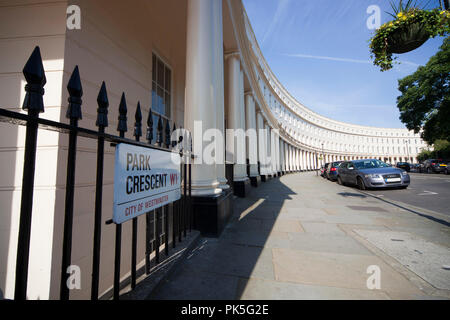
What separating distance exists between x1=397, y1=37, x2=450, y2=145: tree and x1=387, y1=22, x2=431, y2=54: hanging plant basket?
28569mm

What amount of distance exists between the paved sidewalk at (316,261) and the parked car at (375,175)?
16.5 ft

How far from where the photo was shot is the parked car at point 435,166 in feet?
68.5

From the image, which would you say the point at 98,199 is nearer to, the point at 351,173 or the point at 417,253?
the point at 417,253

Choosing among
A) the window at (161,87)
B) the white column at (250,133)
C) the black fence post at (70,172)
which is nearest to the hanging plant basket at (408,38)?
the black fence post at (70,172)

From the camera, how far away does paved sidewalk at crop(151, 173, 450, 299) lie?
1624mm

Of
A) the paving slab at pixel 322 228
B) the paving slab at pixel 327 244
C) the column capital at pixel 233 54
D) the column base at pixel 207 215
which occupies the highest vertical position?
the column capital at pixel 233 54

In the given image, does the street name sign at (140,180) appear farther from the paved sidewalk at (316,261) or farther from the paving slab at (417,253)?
the paving slab at (417,253)

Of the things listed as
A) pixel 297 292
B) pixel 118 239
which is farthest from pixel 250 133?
pixel 118 239

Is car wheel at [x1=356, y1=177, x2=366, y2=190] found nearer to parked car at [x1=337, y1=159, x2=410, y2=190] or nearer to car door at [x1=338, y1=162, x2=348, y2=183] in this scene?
parked car at [x1=337, y1=159, x2=410, y2=190]

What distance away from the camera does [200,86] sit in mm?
3180

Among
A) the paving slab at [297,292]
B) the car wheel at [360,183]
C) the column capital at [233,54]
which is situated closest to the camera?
the paving slab at [297,292]

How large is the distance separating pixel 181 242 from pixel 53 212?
5.31 feet

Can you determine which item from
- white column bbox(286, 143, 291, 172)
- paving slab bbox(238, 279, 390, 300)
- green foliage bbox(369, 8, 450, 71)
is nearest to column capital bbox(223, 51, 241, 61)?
green foliage bbox(369, 8, 450, 71)

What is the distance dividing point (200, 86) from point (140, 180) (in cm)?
221
